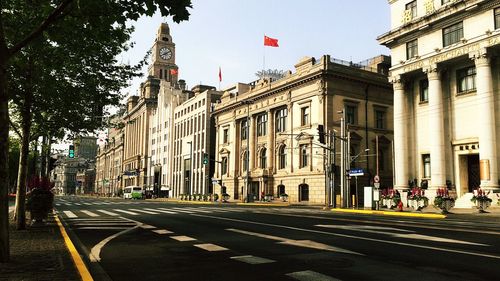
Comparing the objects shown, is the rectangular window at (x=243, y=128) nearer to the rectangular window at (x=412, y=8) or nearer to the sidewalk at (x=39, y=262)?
the rectangular window at (x=412, y=8)

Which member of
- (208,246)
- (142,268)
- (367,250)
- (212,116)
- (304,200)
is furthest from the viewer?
(212,116)

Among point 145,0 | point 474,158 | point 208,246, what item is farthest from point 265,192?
point 145,0

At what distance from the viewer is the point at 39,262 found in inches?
313

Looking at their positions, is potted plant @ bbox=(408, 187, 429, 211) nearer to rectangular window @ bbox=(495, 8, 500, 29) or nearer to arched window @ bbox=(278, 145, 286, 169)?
rectangular window @ bbox=(495, 8, 500, 29)

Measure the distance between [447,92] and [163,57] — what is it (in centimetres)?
12648

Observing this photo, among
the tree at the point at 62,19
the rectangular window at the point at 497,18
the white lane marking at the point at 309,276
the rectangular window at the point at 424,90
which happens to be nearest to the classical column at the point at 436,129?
the rectangular window at the point at 424,90

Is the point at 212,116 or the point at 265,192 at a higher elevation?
the point at 212,116

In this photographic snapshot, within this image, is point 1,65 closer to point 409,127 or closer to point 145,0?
point 145,0

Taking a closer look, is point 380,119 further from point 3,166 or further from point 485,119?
point 3,166

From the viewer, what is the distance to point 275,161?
59156mm

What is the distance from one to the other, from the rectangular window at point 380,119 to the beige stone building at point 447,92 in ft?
47.5

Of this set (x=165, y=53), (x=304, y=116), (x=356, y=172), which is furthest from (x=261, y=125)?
(x=165, y=53)

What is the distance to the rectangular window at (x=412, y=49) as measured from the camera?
39344 mm

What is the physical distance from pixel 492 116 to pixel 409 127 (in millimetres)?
8683
